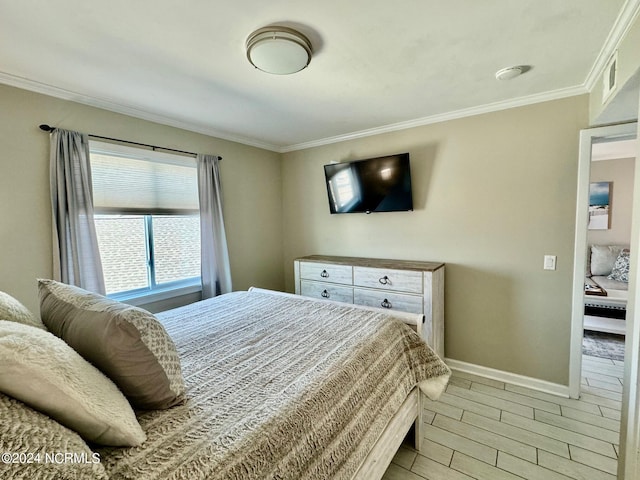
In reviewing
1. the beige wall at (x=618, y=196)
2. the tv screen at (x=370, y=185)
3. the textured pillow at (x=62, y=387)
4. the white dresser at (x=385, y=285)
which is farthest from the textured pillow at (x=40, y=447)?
the beige wall at (x=618, y=196)

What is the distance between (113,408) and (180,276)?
7.75 ft

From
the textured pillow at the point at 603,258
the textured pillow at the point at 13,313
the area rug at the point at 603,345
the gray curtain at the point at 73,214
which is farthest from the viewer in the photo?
the textured pillow at the point at 603,258

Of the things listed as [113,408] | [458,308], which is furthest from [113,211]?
[458,308]

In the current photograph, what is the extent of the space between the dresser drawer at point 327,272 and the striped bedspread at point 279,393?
0.94 m

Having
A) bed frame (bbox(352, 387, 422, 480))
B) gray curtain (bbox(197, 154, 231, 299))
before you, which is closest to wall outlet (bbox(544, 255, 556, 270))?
bed frame (bbox(352, 387, 422, 480))

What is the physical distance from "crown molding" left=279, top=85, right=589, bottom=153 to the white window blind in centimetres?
154

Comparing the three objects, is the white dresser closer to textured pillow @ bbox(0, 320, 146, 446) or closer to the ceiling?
the ceiling

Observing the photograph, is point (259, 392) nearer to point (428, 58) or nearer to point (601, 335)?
point (428, 58)

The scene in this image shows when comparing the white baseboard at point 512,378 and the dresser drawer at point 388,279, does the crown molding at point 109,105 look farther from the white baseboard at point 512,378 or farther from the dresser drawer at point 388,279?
the white baseboard at point 512,378

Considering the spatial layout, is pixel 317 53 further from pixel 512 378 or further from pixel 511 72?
pixel 512 378

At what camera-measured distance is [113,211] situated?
245 cm

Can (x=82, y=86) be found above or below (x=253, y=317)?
above

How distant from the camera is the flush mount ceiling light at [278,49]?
4.89ft

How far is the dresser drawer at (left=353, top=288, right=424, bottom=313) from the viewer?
2.58m
